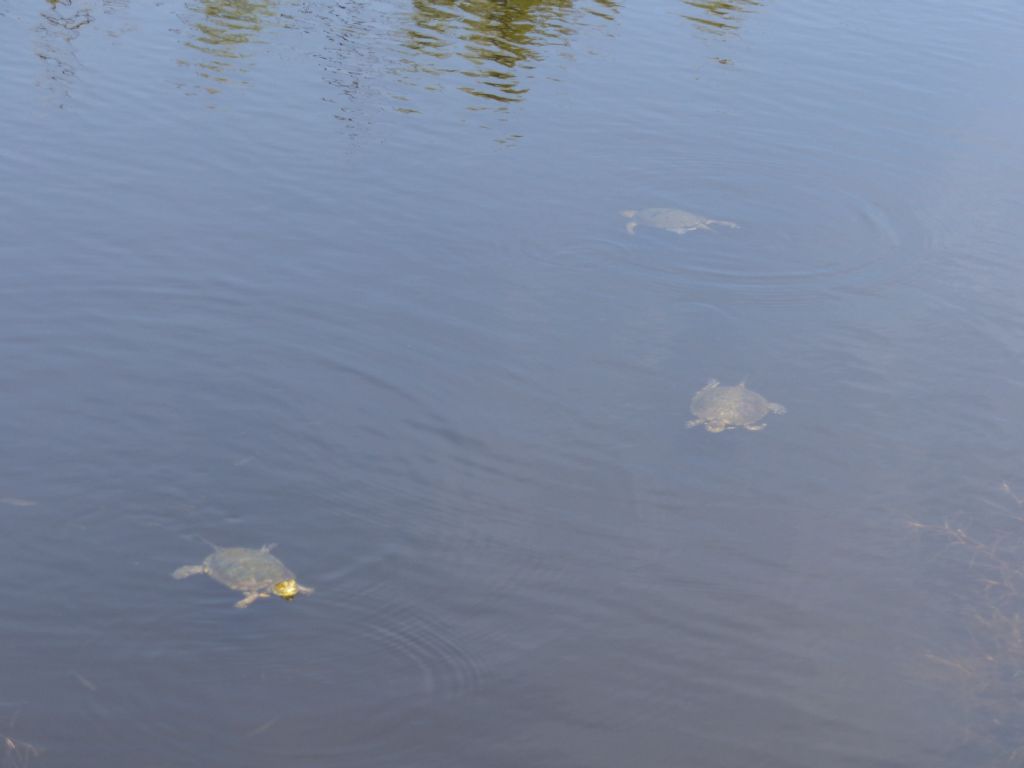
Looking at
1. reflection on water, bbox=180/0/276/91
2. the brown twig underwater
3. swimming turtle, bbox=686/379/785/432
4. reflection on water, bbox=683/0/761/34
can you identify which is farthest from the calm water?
reflection on water, bbox=683/0/761/34

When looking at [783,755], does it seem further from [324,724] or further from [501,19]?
[501,19]

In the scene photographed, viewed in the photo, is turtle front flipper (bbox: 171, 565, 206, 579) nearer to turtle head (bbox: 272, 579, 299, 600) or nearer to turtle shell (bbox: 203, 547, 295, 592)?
turtle shell (bbox: 203, 547, 295, 592)

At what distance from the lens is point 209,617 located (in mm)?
7117

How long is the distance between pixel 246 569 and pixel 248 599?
7.4 inches

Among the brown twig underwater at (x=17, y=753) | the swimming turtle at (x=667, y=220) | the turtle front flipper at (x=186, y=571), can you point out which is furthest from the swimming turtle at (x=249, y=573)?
the swimming turtle at (x=667, y=220)

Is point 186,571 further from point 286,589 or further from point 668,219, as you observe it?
point 668,219

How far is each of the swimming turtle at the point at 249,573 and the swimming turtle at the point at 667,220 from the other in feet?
21.8

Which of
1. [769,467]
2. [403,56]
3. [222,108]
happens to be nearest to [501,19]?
[403,56]

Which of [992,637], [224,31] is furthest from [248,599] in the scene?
[224,31]

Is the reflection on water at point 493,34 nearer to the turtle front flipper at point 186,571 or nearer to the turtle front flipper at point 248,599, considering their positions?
the turtle front flipper at point 186,571

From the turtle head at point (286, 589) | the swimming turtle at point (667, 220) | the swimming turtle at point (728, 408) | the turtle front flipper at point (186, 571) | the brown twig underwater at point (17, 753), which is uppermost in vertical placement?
the swimming turtle at point (667, 220)

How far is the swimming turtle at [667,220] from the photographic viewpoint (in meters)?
12.6

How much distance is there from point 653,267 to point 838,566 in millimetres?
4645

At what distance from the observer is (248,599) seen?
7184mm
